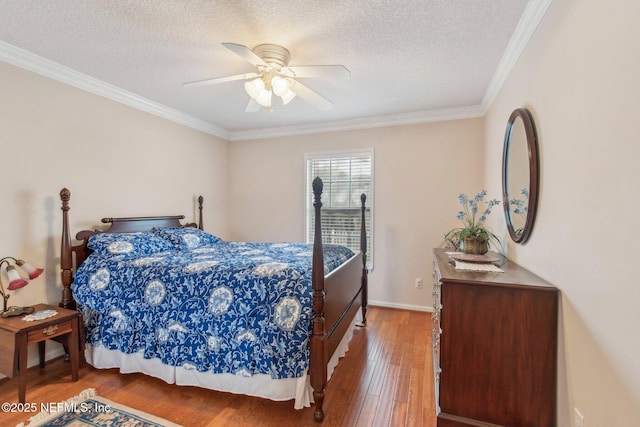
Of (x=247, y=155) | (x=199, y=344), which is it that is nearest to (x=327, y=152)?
(x=247, y=155)

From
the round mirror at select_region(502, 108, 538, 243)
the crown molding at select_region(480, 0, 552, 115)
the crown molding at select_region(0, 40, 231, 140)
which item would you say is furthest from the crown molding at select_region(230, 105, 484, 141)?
the round mirror at select_region(502, 108, 538, 243)

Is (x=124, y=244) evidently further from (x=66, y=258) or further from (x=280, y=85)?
(x=280, y=85)

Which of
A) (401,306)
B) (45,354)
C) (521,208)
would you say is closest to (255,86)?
(521,208)

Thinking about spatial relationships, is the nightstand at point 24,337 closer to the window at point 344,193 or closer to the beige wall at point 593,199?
the window at point 344,193

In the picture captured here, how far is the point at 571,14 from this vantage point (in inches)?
55.0

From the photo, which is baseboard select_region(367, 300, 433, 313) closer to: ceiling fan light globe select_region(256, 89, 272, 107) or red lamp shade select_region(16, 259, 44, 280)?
ceiling fan light globe select_region(256, 89, 272, 107)

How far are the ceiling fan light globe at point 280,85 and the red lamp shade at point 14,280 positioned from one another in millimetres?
2271

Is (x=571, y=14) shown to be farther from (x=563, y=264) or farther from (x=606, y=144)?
(x=563, y=264)

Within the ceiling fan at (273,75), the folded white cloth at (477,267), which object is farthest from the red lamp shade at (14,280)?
the folded white cloth at (477,267)

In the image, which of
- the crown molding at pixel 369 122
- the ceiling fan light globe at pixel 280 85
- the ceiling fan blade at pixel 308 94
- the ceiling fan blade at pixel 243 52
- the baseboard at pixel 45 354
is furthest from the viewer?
the crown molding at pixel 369 122

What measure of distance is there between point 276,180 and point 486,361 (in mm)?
3638

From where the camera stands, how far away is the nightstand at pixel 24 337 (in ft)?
6.33

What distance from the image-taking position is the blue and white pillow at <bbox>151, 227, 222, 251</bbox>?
10.5 feet

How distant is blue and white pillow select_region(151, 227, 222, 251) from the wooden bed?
0.23 m
